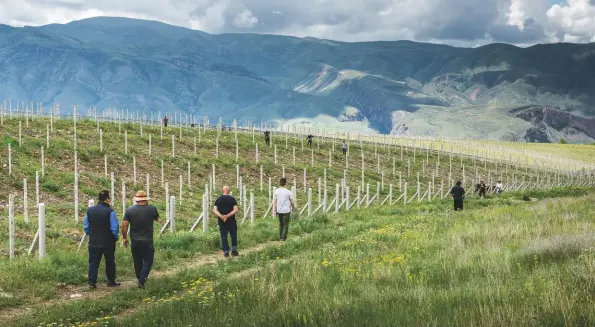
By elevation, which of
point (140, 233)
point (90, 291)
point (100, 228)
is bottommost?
point (90, 291)

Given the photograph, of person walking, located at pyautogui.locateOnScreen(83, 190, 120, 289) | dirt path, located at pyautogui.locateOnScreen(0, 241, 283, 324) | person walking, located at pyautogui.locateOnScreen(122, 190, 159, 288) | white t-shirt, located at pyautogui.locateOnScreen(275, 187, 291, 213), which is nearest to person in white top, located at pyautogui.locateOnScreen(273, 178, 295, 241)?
white t-shirt, located at pyautogui.locateOnScreen(275, 187, 291, 213)

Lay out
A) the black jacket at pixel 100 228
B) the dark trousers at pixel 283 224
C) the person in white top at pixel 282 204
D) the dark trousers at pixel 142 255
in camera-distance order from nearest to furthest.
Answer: the black jacket at pixel 100 228 < the dark trousers at pixel 142 255 < the person in white top at pixel 282 204 < the dark trousers at pixel 283 224

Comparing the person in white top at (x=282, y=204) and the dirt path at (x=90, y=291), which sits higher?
the person in white top at (x=282, y=204)

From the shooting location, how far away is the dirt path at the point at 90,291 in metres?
12.3

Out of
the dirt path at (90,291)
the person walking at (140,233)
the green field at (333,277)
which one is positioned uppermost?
the person walking at (140,233)

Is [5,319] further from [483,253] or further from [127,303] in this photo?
[483,253]

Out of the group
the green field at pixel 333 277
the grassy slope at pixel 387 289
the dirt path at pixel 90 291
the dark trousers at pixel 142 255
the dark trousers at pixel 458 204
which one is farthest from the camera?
the dark trousers at pixel 458 204

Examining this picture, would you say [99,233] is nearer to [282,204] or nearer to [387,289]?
[387,289]

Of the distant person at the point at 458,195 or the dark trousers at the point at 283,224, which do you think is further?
the distant person at the point at 458,195

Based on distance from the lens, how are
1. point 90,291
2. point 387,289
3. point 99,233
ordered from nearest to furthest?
1. point 387,289
2. point 90,291
3. point 99,233

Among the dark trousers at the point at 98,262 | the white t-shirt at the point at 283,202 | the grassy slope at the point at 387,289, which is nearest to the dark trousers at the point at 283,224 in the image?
the white t-shirt at the point at 283,202

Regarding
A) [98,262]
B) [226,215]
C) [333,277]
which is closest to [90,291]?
[98,262]

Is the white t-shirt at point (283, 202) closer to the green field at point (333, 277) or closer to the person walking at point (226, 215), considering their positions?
the green field at point (333, 277)

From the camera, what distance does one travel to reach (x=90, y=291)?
47.1 ft
